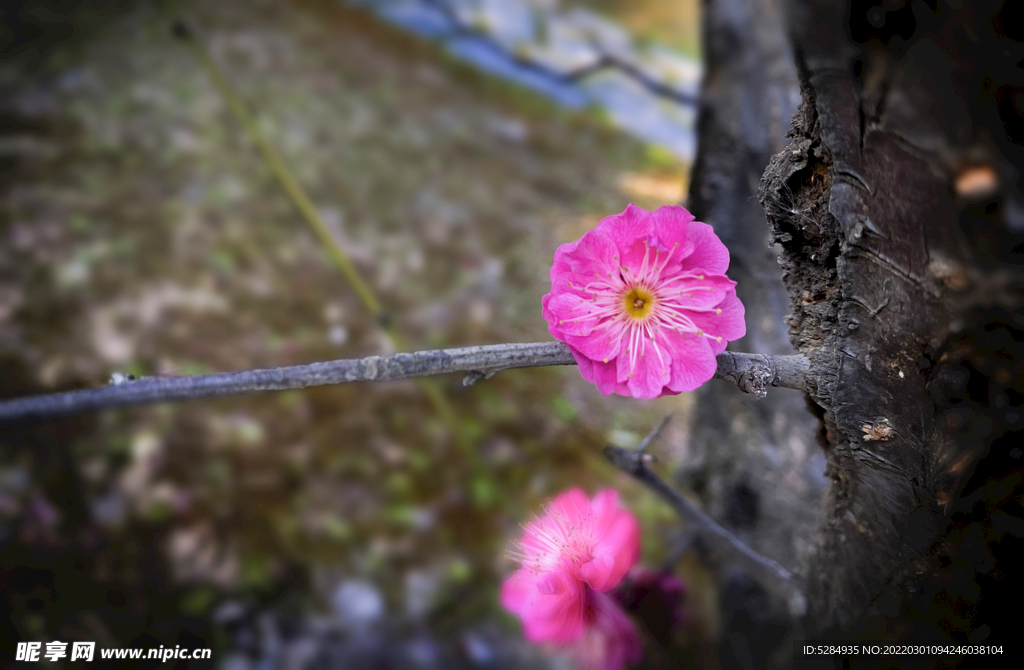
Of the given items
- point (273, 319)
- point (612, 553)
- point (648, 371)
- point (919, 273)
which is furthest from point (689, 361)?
point (273, 319)

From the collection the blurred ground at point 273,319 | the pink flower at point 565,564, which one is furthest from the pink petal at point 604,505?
the blurred ground at point 273,319

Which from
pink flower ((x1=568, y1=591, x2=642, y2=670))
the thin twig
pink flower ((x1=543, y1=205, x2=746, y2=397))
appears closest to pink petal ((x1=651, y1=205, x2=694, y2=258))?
pink flower ((x1=543, y1=205, x2=746, y2=397))

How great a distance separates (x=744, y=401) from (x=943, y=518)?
37 cm

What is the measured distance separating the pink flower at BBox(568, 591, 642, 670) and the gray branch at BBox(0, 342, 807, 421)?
0.25 m

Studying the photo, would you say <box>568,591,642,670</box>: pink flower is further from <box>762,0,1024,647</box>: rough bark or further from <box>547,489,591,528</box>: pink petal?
<box>762,0,1024,647</box>: rough bark

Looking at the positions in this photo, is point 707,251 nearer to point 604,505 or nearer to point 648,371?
point 648,371

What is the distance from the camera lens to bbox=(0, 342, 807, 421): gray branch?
32 centimetres

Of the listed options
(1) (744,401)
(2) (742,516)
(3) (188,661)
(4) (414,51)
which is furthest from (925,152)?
(4) (414,51)

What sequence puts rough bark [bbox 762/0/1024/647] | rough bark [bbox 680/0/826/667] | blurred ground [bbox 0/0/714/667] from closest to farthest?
rough bark [bbox 762/0/1024/647] → rough bark [bbox 680/0/826/667] → blurred ground [bbox 0/0/714/667]

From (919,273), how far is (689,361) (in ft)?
0.42

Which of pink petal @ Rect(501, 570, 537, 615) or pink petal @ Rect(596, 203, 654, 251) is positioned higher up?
pink petal @ Rect(596, 203, 654, 251)

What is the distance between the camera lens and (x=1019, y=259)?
0.30 meters

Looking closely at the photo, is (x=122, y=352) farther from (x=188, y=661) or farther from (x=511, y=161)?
(x=511, y=161)

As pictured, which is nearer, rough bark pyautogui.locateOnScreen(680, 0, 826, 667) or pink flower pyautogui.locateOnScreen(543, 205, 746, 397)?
pink flower pyautogui.locateOnScreen(543, 205, 746, 397)
